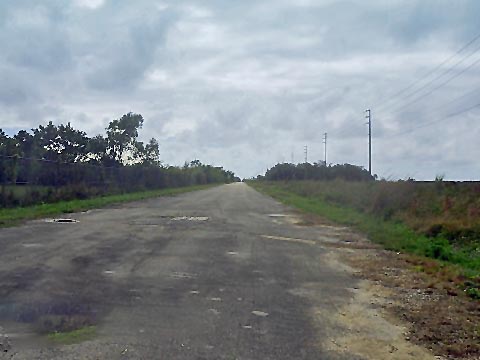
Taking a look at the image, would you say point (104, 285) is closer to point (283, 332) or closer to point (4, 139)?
point (283, 332)

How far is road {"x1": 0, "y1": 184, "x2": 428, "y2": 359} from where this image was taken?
6.35 m

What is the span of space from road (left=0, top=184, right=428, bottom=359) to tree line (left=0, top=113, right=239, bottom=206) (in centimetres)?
1273

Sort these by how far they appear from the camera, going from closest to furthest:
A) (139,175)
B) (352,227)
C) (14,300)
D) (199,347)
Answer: (199,347)
(14,300)
(352,227)
(139,175)

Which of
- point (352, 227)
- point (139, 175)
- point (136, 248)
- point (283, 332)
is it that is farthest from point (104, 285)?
point (139, 175)

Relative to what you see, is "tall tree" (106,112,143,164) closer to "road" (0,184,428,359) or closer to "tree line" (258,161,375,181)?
"tree line" (258,161,375,181)

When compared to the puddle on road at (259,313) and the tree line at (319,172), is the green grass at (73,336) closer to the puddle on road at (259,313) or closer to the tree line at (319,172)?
the puddle on road at (259,313)

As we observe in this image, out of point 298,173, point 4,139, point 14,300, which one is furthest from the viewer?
point 298,173

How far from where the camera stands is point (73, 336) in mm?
6559

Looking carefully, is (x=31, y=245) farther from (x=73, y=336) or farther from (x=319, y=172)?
(x=319, y=172)

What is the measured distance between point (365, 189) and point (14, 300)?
2954 cm

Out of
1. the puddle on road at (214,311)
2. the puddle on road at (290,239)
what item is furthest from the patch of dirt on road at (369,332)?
the puddle on road at (290,239)

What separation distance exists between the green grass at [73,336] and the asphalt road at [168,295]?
84 mm

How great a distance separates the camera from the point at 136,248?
14.0 meters

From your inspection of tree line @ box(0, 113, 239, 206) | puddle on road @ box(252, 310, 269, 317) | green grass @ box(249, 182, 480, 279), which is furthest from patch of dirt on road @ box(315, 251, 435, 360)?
tree line @ box(0, 113, 239, 206)
